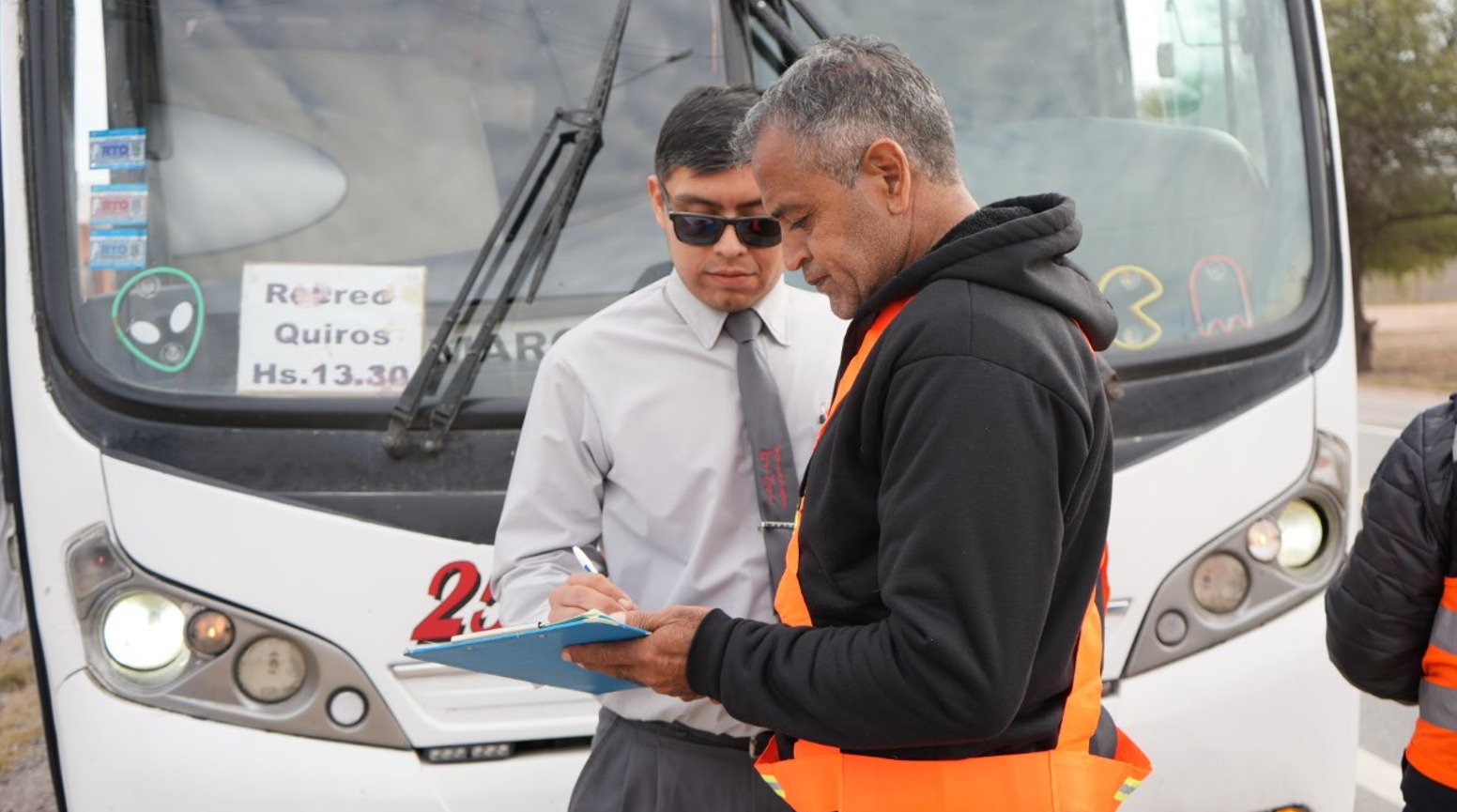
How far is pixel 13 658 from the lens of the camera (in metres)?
6.80

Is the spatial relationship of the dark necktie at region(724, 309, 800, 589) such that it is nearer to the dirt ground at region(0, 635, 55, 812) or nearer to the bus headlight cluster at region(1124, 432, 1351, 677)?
the bus headlight cluster at region(1124, 432, 1351, 677)

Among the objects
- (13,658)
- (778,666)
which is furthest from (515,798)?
(13,658)

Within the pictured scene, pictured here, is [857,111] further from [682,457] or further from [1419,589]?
[1419,589]

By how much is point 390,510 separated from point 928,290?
5.24 feet

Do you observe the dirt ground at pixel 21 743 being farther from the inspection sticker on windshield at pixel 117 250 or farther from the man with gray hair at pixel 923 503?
the man with gray hair at pixel 923 503

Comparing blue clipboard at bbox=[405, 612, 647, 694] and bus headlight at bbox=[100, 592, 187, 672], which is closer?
blue clipboard at bbox=[405, 612, 647, 694]

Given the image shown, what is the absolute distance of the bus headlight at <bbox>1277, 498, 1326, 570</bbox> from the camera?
3.20 metres

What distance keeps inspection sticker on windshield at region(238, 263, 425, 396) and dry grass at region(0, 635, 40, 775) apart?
8.85ft

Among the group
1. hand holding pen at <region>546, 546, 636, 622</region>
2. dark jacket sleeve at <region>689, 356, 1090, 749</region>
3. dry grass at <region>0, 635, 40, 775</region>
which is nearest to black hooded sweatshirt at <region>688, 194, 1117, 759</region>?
dark jacket sleeve at <region>689, 356, 1090, 749</region>

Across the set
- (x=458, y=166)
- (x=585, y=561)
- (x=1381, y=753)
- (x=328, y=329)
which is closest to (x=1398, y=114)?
(x=1381, y=753)

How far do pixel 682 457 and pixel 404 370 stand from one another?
3.27ft

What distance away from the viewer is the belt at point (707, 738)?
7.16ft

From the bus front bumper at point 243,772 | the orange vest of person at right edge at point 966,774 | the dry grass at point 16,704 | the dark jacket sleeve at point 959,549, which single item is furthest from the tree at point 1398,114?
the dark jacket sleeve at point 959,549

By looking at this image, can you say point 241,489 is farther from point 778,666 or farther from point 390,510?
point 778,666
